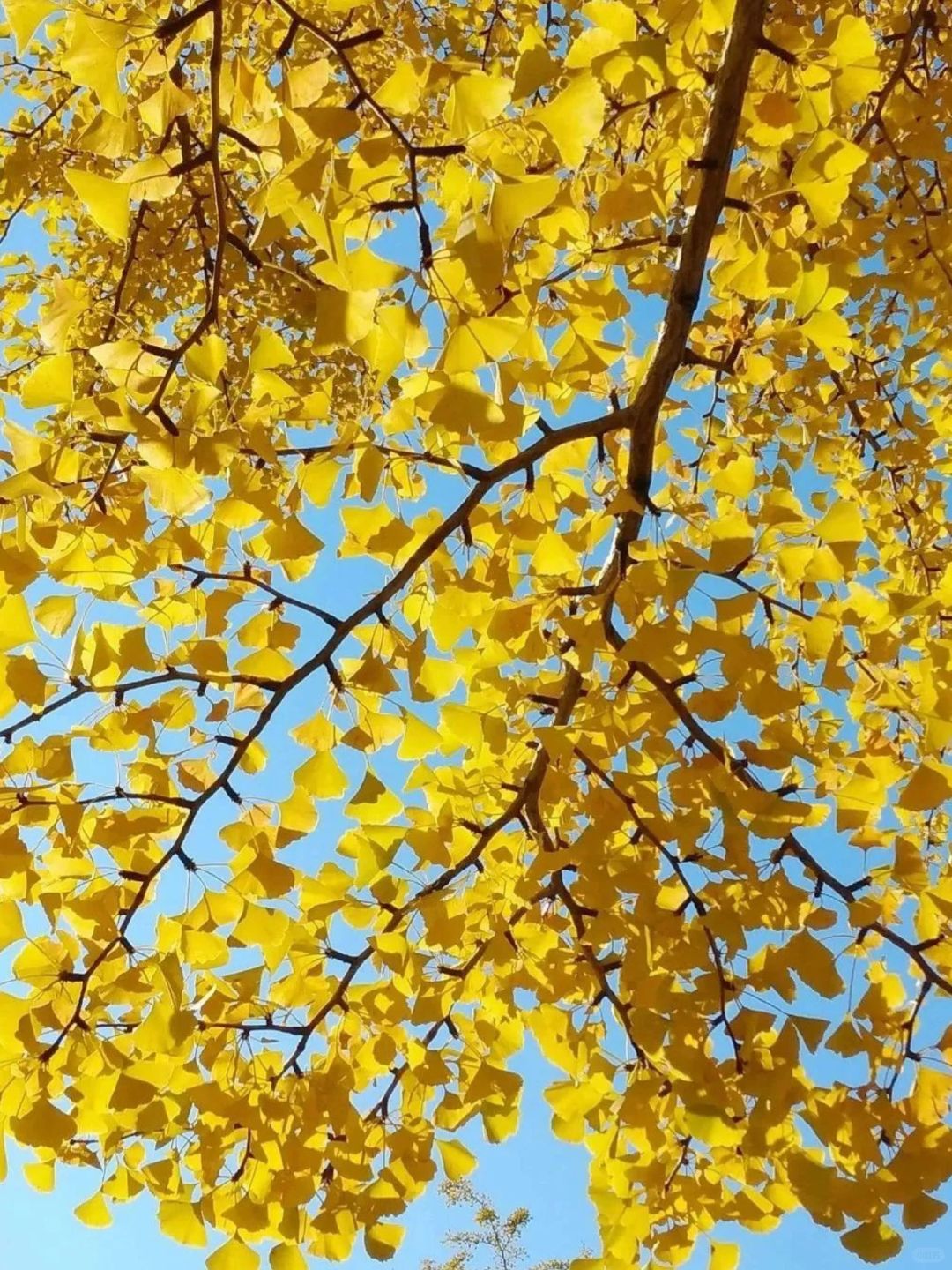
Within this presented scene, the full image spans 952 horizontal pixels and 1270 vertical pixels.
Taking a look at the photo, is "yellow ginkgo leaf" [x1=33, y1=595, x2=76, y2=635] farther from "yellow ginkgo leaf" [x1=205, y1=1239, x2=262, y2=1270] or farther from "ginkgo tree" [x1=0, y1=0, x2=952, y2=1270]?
"yellow ginkgo leaf" [x1=205, y1=1239, x2=262, y2=1270]

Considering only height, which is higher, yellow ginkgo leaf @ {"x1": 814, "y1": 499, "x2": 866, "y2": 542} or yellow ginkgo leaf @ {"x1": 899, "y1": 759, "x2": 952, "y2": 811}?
yellow ginkgo leaf @ {"x1": 814, "y1": 499, "x2": 866, "y2": 542}

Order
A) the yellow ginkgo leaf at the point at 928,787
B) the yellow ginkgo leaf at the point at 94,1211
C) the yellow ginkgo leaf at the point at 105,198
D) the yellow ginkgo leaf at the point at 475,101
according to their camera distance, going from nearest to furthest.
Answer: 1. the yellow ginkgo leaf at the point at 475,101
2. the yellow ginkgo leaf at the point at 105,198
3. the yellow ginkgo leaf at the point at 928,787
4. the yellow ginkgo leaf at the point at 94,1211

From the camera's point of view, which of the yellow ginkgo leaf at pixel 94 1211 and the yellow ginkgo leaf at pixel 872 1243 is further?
the yellow ginkgo leaf at pixel 94 1211

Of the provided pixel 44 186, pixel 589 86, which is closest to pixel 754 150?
pixel 589 86

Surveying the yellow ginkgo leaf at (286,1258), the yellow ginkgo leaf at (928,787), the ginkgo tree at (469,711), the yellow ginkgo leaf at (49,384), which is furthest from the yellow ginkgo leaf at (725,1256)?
the yellow ginkgo leaf at (49,384)

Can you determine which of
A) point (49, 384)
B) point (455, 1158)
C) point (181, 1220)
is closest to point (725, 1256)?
point (455, 1158)

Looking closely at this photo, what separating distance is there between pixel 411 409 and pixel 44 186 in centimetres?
197

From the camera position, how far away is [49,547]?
2.98 feet

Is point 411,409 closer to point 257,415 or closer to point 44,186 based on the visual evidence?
point 257,415

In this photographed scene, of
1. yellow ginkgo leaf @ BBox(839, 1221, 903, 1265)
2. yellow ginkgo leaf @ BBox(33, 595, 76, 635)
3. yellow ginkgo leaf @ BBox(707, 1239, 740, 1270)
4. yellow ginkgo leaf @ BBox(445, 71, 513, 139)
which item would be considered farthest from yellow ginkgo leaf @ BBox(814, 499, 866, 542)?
yellow ginkgo leaf @ BBox(707, 1239, 740, 1270)

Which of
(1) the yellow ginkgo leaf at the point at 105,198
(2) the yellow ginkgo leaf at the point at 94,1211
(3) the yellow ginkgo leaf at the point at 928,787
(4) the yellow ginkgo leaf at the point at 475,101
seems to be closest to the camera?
(4) the yellow ginkgo leaf at the point at 475,101

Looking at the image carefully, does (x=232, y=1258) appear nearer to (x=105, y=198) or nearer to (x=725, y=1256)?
(x=725, y=1256)

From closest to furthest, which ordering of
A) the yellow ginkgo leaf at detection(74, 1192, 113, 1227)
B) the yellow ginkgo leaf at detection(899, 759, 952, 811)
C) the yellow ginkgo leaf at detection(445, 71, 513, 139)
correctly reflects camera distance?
1. the yellow ginkgo leaf at detection(445, 71, 513, 139)
2. the yellow ginkgo leaf at detection(899, 759, 952, 811)
3. the yellow ginkgo leaf at detection(74, 1192, 113, 1227)

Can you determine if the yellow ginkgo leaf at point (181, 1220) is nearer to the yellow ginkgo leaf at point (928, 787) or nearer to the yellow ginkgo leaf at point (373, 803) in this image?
the yellow ginkgo leaf at point (373, 803)
